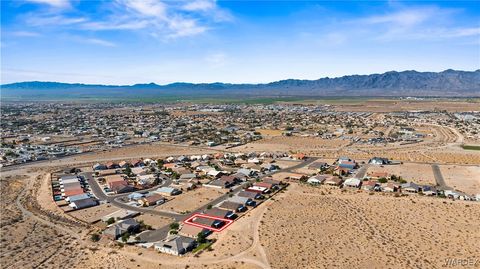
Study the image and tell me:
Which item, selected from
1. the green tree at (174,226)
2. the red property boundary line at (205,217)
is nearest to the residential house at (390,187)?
the red property boundary line at (205,217)

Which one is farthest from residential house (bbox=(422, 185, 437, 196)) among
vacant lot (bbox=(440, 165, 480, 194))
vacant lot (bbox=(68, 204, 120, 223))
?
vacant lot (bbox=(68, 204, 120, 223))

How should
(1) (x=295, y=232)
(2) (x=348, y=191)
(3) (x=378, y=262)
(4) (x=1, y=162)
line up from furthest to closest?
(4) (x=1, y=162) < (2) (x=348, y=191) < (1) (x=295, y=232) < (3) (x=378, y=262)

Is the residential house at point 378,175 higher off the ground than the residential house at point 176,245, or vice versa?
the residential house at point 176,245

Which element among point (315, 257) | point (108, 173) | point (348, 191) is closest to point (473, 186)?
point (348, 191)

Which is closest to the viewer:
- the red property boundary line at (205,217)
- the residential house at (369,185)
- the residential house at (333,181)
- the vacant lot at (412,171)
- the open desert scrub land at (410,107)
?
the red property boundary line at (205,217)

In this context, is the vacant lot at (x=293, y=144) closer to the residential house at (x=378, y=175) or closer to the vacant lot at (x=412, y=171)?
the vacant lot at (x=412, y=171)

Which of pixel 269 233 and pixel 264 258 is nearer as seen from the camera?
pixel 264 258

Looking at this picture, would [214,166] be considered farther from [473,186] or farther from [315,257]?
[473,186]
